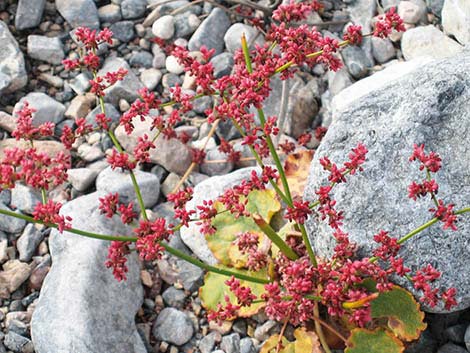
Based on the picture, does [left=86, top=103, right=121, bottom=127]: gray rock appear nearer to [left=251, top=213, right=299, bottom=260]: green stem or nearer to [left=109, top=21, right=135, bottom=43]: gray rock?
[left=109, top=21, right=135, bottom=43]: gray rock

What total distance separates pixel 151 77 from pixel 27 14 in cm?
100

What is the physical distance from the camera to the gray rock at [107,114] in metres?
4.72

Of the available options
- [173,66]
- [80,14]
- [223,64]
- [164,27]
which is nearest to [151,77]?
[173,66]

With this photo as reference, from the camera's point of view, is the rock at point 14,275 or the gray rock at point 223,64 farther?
the gray rock at point 223,64

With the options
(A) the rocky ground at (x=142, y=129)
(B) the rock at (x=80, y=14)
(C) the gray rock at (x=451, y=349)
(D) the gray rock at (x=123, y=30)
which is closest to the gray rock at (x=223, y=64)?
(A) the rocky ground at (x=142, y=129)

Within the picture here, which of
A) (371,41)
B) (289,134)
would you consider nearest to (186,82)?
(289,134)

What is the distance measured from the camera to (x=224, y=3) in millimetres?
5332

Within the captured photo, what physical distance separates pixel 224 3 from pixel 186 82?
0.79 m

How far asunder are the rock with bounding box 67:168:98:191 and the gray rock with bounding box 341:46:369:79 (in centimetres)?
189

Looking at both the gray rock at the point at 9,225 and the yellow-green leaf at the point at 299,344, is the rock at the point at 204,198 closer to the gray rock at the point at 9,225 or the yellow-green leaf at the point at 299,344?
the yellow-green leaf at the point at 299,344

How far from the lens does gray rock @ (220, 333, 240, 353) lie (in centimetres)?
382

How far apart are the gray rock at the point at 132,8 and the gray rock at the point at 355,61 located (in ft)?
4.99

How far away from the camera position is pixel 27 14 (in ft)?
16.7

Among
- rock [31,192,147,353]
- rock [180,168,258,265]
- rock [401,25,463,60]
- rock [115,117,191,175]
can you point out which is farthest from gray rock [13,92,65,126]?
rock [401,25,463,60]
